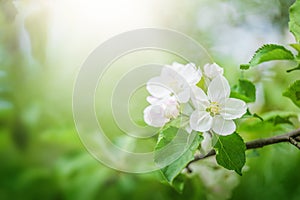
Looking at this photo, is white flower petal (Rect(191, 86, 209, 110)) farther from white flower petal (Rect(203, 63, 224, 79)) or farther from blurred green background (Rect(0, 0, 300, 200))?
blurred green background (Rect(0, 0, 300, 200))

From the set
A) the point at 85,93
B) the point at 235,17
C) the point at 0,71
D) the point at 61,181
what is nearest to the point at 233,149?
the point at 85,93

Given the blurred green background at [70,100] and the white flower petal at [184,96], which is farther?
the blurred green background at [70,100]

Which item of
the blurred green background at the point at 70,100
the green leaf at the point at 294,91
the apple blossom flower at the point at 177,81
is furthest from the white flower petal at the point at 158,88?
the blurred green background at the point at 70,100

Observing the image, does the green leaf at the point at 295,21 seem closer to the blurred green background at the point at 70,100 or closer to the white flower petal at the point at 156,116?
the white flower petal at the point at 156,116

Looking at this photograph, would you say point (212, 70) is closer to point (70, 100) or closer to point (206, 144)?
point (206, 144)

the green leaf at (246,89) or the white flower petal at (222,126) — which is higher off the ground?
the green leaf at (246,89)

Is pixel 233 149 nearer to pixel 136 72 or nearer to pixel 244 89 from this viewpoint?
pixel 244 89

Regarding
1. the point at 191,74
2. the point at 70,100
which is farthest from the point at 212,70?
the point at 70,100
